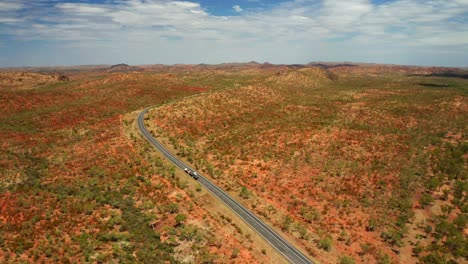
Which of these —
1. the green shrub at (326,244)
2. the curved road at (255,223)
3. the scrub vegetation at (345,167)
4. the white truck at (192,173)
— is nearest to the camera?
the curved road at (255,223)

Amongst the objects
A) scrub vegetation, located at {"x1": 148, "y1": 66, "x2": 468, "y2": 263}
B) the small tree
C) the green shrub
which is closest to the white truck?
scrub vegetation, located at {"x1": 148, "y1": 66, "x2": 468, "y2": 263}

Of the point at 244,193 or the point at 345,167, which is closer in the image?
the point at 244,193

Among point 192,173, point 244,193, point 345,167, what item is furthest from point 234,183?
point 345,167

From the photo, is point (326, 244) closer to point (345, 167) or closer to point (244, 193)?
point (244, 193)

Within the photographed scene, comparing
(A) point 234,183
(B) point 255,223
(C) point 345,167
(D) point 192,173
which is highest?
(C) point 345,167

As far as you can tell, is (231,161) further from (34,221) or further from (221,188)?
(34,221)

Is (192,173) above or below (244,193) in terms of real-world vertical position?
above

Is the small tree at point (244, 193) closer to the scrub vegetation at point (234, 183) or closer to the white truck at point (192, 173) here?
the scrub vegetation at point (234, 183)

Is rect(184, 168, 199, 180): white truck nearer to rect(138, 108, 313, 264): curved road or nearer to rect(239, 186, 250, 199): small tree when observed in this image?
rect(138, 108, 313, 264): curved road

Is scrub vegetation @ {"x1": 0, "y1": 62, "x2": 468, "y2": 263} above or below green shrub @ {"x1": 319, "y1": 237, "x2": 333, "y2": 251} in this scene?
above

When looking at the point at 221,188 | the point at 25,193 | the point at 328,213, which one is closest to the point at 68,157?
the point at 25,193

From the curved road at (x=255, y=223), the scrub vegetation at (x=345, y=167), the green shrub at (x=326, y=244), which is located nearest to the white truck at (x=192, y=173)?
the curved road at (x=255, y=223)

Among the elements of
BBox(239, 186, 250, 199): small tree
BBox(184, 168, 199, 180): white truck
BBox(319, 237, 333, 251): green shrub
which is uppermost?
BBox(184, 168, 199, 180): white truck
